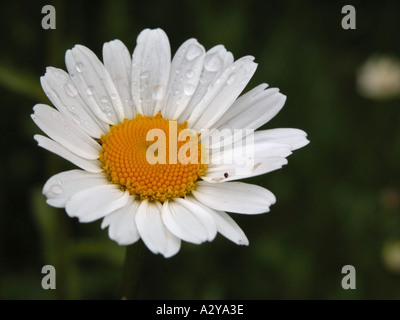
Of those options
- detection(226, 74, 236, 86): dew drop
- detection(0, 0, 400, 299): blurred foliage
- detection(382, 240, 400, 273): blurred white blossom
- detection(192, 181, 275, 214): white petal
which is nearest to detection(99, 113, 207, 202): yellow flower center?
detection(192, 181, 275, 214): white petal

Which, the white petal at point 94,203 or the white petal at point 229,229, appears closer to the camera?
the white petal at point 94,203

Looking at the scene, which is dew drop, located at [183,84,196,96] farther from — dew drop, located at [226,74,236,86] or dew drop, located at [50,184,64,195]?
dew drop, located at [50,184,64,195]

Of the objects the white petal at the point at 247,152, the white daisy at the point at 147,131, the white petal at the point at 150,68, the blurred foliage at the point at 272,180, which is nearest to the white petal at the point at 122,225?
the white daisy at the point at 147,131

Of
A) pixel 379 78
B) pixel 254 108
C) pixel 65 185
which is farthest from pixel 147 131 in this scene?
pixel 379 78

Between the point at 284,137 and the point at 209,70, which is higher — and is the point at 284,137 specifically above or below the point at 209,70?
below

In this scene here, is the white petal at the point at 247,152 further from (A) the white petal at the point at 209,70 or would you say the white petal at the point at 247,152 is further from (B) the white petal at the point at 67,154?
(B) the white petal at the point at 67,154

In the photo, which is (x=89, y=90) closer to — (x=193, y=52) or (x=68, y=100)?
(x=68, y=100)
